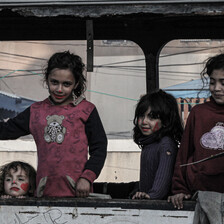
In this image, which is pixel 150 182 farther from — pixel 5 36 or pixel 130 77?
pixel 130 77

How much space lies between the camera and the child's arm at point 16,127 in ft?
11.0

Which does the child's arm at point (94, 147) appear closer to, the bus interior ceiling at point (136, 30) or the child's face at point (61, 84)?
the child's face at point (61, 84)

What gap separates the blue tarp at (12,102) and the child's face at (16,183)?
1294 mm

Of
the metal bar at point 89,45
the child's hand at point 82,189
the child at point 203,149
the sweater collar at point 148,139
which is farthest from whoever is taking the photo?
the metal bar at point 89,45

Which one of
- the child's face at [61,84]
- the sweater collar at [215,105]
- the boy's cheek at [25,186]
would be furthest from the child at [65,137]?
the sweater collar at [215,105]

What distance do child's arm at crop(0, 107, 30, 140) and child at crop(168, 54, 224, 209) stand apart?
3.38 feet

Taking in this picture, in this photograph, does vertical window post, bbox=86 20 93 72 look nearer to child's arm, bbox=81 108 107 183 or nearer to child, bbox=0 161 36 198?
child's arm, bbox=81 108 107 183

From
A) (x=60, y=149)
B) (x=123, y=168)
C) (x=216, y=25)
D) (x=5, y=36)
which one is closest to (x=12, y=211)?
(x=60, y=149)

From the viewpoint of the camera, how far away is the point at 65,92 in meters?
3.20

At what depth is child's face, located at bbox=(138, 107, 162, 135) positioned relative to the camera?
323 cm

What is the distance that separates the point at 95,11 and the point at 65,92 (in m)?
0.57

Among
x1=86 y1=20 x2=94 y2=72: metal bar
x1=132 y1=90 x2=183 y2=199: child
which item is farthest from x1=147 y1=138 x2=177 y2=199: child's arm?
x1=86 y1=20 x2=94 y2=72: metal bar

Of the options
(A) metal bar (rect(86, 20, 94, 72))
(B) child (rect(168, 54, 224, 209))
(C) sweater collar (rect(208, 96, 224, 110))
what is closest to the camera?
(B) child (rect(168, 54, 224, 209))

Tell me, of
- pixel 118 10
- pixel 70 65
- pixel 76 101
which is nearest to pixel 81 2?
pixel 118 10
